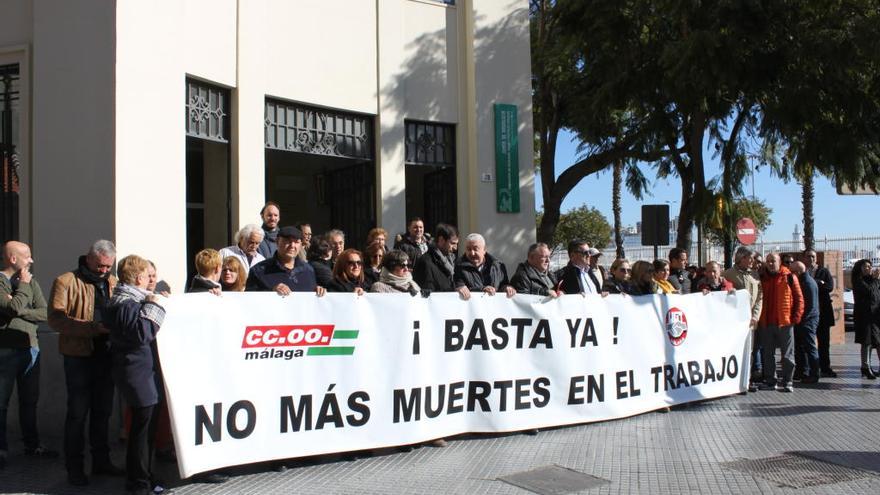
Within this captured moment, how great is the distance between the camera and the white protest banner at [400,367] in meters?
5.25

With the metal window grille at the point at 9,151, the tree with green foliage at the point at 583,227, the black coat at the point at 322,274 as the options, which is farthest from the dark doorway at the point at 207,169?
the tree with green foliage at the point at 583,227

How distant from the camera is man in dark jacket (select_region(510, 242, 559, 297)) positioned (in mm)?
7173

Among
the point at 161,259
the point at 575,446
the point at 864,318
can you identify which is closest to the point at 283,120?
the point at 161,259

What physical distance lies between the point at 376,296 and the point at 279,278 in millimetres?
795

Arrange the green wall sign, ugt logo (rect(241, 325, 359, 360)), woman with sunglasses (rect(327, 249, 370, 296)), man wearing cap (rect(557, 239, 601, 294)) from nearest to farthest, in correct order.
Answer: ugt logo (rect(241, 325, 359, 360))
woman with sunglasses (rect(327, 249, 370, 296))
man wearing cap (rect(557, 239, 601, 294))
the green wall sign

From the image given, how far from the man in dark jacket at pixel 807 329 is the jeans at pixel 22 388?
8.84m

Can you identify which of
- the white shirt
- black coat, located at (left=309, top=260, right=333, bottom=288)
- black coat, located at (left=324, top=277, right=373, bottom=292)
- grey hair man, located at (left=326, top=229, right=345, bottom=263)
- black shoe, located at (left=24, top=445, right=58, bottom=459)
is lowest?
black shoe, located at (left=24, top=445, right=58, bottom=459)

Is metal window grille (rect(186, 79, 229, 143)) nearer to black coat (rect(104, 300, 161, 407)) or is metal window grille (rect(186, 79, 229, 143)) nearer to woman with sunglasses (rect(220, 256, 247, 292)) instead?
woman with sunglasses (rect(220, 256, 247, 292))

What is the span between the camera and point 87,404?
5.43 metres

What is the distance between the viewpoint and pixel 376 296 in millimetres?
6047

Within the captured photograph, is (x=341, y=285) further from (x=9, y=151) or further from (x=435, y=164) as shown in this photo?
(x=435, y=164)

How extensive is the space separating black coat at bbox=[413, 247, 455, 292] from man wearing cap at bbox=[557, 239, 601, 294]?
1.24 metres

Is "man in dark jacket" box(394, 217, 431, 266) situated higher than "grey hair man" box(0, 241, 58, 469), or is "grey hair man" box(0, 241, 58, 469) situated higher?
"man in dark jacket" box(394, 217, 431, 266)

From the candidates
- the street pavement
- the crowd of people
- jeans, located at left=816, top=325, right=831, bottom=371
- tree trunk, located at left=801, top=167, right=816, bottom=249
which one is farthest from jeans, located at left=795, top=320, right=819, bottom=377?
tree trunk, located at left=801, top=167, right=816, bottom=249
